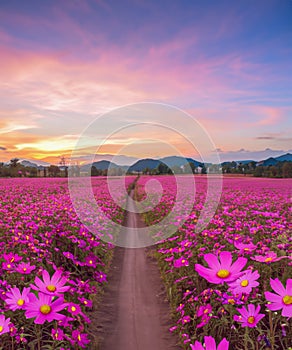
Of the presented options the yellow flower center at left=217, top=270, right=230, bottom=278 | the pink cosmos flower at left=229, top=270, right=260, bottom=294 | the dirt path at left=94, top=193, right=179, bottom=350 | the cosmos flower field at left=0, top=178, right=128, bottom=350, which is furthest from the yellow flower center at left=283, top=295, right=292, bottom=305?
the dirt path at left=94, top=193, right=179, bottom=350

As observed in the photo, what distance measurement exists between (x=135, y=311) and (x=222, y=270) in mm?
3720

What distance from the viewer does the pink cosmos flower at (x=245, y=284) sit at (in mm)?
1395

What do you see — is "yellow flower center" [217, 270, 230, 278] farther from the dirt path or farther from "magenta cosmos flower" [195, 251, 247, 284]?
the dirt path

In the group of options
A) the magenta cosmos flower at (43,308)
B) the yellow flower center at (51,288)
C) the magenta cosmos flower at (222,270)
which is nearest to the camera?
the magenta cosmos flower at (222,270)

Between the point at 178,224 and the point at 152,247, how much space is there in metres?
1.30

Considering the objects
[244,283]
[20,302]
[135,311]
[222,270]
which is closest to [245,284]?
[244,283]

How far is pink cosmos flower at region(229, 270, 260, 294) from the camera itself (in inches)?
54.9

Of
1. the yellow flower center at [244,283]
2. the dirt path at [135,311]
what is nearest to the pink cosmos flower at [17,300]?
the yellow flower center at [244,283]

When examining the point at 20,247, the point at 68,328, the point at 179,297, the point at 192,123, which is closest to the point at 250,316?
the point at 68,328

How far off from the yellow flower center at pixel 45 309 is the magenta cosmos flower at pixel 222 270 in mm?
662

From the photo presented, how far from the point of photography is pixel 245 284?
1.45 m

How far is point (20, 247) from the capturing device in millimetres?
4723

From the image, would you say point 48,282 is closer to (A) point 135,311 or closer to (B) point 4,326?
(B) point 4,326

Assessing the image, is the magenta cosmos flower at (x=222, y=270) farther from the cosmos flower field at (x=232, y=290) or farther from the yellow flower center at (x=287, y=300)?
the yellow flower center at (x=287, y=300)
